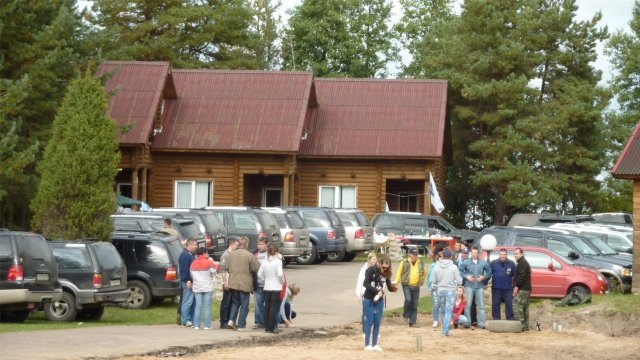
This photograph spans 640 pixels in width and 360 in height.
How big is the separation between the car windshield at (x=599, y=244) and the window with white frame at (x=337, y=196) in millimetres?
17776

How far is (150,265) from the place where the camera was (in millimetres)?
27844

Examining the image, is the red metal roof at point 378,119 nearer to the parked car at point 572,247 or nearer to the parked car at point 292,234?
the parked car at point 292,234

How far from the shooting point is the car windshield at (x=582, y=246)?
1359 inches

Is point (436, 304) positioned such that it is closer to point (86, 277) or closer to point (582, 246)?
point (86, 277)

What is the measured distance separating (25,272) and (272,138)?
28.7m

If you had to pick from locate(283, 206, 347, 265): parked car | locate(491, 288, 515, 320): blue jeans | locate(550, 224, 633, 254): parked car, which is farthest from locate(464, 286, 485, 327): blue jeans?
locate(283, 206, 347, 265): parked car

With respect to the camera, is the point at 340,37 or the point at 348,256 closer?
the point at 348,256

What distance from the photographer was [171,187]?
5316cm

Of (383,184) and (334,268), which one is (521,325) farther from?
(383,184)

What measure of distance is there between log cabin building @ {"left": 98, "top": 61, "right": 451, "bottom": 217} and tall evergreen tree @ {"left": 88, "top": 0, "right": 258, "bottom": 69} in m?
16.8

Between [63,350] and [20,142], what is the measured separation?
1856 cm

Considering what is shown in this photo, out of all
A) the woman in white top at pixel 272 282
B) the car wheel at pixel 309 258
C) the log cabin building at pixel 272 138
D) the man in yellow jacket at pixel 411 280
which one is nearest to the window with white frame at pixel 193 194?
the log cabin building at pixel 272 138

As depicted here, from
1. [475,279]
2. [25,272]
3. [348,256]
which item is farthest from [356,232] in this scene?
[25,272]

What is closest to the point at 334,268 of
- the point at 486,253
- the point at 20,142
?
the point at 20,142
